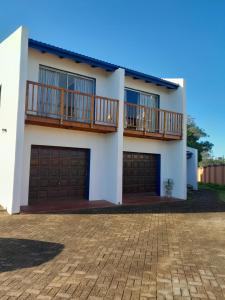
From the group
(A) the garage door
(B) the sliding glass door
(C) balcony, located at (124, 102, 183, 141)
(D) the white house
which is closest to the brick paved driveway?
(D) the white house

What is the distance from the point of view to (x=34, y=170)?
1052cm

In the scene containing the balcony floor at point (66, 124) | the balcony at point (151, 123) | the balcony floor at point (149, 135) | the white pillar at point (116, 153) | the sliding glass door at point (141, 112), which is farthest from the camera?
the sliding glass door at point (141, 112)

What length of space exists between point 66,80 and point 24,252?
824 cm

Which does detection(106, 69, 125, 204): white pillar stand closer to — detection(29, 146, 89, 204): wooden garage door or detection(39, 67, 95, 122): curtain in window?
detection(29, 146, 89, 204): wooden garage door

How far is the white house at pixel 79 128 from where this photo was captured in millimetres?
9453

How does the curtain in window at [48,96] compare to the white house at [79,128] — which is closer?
the white house at [79,128]

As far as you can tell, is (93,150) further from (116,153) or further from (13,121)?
(13,121)

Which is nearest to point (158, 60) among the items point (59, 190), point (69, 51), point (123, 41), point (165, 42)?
point (165, 42)

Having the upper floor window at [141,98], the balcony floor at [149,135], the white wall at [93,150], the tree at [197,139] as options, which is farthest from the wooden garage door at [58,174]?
the tree at [197,139]

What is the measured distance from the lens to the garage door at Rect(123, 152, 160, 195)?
44.5ft

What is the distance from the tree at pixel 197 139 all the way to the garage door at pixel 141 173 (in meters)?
15.7

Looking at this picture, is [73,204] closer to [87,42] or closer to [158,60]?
[87,42]

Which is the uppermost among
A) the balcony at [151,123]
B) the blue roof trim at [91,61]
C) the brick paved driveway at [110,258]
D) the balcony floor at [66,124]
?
the blue roof trim at [91,61]

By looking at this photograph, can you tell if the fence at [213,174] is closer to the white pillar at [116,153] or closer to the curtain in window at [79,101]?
the white pillar at [116,153]
